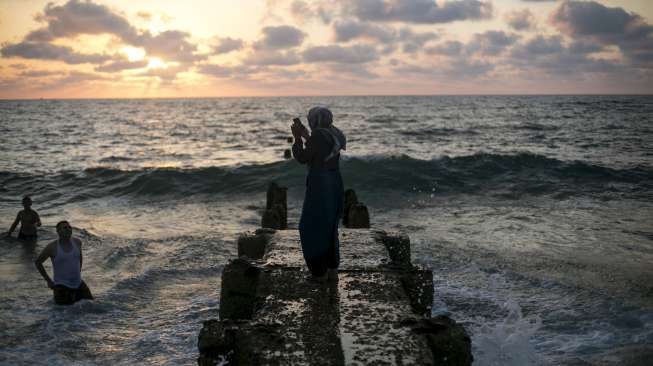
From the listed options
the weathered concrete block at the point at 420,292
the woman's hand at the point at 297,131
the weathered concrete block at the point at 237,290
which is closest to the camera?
the woman's hand at the point at 297,131

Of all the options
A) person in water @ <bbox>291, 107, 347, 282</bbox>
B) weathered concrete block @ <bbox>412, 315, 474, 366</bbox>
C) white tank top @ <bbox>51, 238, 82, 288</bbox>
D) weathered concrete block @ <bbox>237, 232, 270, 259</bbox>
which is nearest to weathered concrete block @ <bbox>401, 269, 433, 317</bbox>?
person in water @ <bbox>291, 107, 347, 282</bbox>

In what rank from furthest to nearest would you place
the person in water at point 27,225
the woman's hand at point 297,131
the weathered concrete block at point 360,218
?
the person in water at point 27,225 < the weathered concrete block at point 360,218 < the woman's hand at point 297,131

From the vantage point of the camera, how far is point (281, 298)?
5.56 meters

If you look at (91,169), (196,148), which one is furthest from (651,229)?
(196,148)

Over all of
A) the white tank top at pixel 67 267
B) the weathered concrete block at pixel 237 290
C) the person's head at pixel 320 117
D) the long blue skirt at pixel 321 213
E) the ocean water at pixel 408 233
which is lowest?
the ocean water at pixel 408 233

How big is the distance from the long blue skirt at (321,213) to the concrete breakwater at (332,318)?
47cm

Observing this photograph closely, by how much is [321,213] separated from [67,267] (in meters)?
5.59

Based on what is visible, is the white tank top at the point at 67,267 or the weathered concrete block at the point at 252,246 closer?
the weathered concrete block at the point at 252,246

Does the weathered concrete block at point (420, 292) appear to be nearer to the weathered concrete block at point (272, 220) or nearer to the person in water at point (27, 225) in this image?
the weathered concrete block at point (272, 220)

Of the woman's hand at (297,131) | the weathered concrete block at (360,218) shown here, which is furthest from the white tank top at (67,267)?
the woman's hand at (297,131)

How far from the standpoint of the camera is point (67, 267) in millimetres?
8914

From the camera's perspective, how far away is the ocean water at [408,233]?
7.96 meters

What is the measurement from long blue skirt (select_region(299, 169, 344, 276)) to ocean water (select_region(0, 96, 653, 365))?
113 inches

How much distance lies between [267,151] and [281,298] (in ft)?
107
